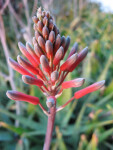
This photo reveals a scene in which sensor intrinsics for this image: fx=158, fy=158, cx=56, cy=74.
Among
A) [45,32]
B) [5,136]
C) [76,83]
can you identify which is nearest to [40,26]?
[45,32]

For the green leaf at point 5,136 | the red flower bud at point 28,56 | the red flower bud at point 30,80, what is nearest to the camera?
the red flower bud at point 30,80

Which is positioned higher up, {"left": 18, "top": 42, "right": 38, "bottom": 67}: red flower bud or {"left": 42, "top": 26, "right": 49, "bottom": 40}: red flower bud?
{"left": 42, "top": 26, "right": 49, "bottom": 40}: red flower bud

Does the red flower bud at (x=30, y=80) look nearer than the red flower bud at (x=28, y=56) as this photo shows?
Yes

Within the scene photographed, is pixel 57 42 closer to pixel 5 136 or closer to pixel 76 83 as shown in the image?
pixel 76 83

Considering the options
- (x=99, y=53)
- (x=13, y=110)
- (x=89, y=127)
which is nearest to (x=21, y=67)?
(x=89, y=127)

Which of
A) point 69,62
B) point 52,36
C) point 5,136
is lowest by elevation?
point 5,136

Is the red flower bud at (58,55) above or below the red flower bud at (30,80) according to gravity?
above

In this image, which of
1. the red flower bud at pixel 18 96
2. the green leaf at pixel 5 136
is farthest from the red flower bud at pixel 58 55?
the green leaf at pixel 5 136

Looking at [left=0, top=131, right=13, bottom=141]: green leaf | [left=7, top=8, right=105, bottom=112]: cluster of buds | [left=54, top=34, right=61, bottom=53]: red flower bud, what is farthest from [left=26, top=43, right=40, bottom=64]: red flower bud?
[left=0, top=131, right=13, bottom=141]: green leaf

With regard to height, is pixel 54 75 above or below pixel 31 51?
below

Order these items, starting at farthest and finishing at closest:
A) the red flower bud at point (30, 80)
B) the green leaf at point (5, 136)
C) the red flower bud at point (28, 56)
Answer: the green leaf at point (5, 136) → the red flower bud at point (28, 56) → the red flower bud at point (30, 80)

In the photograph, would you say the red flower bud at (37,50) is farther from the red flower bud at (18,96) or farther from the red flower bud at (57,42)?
the red flower bud at (18,96)

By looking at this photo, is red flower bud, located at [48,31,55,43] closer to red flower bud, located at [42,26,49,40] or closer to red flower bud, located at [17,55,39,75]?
red flower bud, located at [42,26,49,40]

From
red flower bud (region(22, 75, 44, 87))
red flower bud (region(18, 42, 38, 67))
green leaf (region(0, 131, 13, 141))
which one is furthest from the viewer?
green leaf (region(0, 131, 13, 141))
